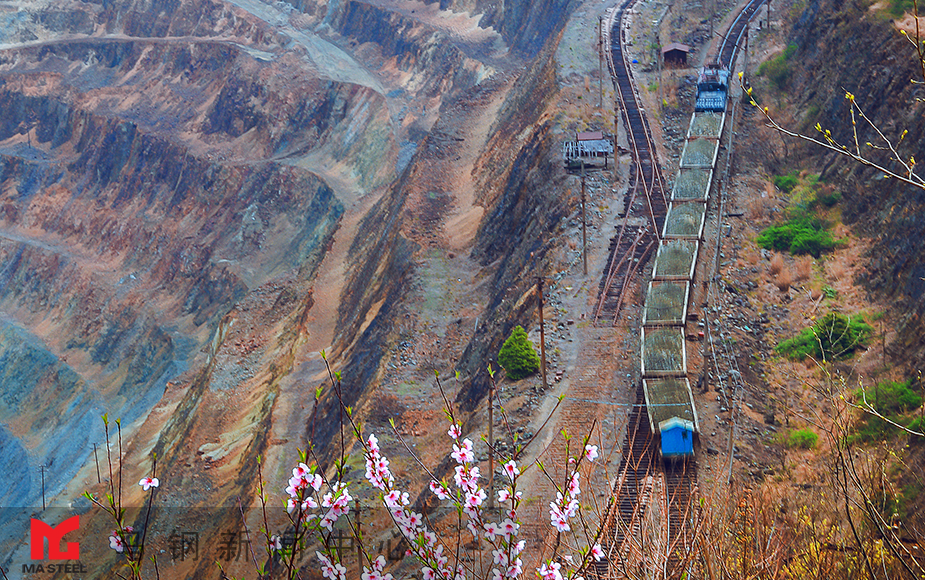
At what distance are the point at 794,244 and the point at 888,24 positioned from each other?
42.3ft

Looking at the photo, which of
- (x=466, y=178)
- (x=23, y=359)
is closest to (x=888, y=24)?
(x=466, y=178)

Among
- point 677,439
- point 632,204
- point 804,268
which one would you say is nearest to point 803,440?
point 677,439

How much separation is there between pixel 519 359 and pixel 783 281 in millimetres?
11477

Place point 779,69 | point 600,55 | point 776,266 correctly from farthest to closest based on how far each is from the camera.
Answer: point 600,55
point 779,69
point 776,266

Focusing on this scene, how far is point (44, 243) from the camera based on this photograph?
304 ft

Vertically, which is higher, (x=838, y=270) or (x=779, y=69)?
(x=779, y=69)

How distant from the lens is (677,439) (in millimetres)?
23922

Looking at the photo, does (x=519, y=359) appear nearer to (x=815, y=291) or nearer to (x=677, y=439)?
(x=677, y=439)

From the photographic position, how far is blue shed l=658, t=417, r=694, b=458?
23.8 m

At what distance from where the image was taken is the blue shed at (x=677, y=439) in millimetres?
23781

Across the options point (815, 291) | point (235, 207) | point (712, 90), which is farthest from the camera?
point (235, 207)

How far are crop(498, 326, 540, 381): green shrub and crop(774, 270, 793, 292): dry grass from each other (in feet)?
35.0

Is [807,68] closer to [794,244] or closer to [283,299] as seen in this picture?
[794,244]

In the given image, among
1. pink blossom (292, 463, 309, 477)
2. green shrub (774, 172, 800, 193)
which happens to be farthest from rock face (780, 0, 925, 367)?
pink blossom (292, 463, 309, 477)
